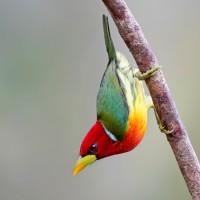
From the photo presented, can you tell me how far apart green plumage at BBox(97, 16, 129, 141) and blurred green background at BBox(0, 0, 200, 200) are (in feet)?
5.09

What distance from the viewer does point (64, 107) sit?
185 inches

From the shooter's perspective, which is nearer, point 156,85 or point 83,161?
point 156,85

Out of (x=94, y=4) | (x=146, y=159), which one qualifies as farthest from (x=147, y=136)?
(x=94, y=4)

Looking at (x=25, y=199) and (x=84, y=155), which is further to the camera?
(x=25, y=199)

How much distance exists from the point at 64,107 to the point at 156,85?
2591 mm

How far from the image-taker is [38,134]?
15.3 feet

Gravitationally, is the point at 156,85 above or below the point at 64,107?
below

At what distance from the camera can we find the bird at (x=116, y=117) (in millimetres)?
2805

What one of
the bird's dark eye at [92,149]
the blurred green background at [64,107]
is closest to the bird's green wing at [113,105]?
the bird's dark eye at [92,149]

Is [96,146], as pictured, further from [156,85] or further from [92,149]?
[156,85]

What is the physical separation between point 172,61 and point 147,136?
752 millimetres

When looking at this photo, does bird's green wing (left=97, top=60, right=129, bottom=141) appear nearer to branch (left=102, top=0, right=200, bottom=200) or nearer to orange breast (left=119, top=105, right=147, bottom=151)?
orange breast (left=119, top=105, right=147, bottom=151)

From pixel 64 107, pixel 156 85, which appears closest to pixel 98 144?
pixel 156 85

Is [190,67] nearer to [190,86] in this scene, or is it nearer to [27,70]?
[190,86]
